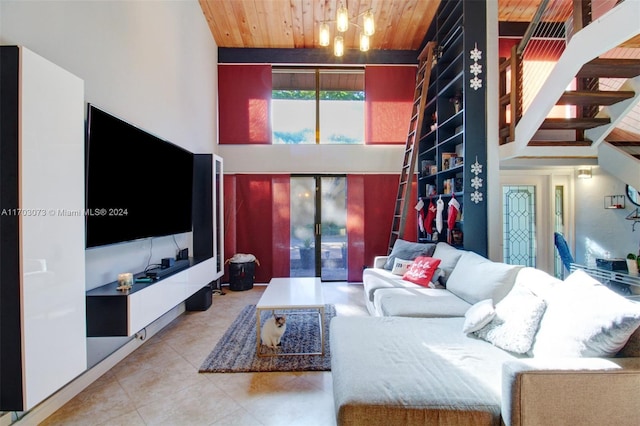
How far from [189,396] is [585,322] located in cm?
234

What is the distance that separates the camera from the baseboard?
1.69 m

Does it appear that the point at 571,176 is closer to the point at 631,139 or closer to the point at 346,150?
the point at 631,139

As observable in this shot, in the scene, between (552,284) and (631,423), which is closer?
(631,423)

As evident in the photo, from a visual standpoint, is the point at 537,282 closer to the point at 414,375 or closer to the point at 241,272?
the point at 414,375

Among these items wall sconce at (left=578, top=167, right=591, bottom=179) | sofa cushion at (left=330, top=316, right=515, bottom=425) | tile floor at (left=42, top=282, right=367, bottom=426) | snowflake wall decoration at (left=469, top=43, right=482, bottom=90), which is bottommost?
tile floor at (left=42, top=282, right=367, bottom=426)

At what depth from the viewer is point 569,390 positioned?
1235mm

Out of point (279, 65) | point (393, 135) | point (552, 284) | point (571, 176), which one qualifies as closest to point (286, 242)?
point (393, 135)

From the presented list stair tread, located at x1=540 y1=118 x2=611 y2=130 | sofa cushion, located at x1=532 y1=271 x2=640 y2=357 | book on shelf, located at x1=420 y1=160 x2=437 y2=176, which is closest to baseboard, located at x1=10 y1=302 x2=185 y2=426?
sofa cushion, located at x1=532 y1=271 x2=640 y2=357

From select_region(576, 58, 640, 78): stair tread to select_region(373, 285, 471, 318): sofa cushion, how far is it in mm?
2405

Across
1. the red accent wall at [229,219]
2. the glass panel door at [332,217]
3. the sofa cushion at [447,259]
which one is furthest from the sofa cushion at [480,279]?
the red accent wall at [229,219]

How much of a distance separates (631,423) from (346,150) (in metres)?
4.40

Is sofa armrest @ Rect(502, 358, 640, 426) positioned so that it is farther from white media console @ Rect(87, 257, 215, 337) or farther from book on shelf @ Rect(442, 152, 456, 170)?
book on shelf @ Rect(442, 152, 456, 170)

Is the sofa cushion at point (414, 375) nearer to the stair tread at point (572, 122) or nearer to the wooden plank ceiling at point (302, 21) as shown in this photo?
the stair tread at point (572, 122)

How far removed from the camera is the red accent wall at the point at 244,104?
5035mm
